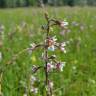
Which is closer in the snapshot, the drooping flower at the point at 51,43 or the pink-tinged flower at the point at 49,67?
the drooping flower at the point at 51,43

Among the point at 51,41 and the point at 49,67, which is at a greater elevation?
the point at 51,41

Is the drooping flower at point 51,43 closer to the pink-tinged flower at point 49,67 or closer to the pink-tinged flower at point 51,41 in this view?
the pink-tinged flower at point 51,41

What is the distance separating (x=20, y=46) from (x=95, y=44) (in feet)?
3.98

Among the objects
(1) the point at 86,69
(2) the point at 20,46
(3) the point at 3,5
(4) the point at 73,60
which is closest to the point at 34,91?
(1) the point at 86,69

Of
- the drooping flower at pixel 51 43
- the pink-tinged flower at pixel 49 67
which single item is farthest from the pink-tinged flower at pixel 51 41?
the pink-tinged flower at pixel 49 67

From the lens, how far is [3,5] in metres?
59.3

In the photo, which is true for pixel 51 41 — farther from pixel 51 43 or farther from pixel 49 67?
pixel 49 67

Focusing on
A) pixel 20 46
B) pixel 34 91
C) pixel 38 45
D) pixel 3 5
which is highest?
pixel 38 45

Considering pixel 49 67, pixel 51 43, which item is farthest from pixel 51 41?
pixel 49 67

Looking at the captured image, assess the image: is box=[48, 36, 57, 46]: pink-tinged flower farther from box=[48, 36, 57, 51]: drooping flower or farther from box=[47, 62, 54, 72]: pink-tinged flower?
box=[47, 62, 54, 72]: pink-tinged flower

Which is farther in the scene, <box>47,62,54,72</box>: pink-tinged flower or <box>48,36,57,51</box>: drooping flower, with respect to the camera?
<box>47,62,54,72</box>: pink-tinged flower

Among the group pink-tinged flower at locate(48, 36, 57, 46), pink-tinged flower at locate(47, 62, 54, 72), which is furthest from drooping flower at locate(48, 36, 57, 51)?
pink-tinged flower at locate(47, 62, 54, 72)

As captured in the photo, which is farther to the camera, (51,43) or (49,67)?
(49,67)

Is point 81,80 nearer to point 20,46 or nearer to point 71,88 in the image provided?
point 71,88
